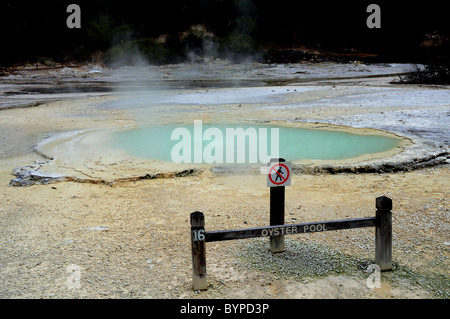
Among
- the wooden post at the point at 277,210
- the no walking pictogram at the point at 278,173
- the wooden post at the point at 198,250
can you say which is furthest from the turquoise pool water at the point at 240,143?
the wooden post at the point at 198,250

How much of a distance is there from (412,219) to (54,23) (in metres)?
40.4

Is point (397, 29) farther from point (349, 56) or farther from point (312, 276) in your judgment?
point (312, 276)

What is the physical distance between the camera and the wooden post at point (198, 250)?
2830 mm

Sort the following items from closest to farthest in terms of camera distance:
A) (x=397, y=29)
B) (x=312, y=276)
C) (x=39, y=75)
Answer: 1. (x=312, y=276)
2. (x=39, y=75)
3. (x=397, y=29)

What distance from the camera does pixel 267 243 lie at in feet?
12.2

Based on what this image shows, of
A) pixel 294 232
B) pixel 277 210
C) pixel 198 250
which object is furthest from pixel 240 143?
pixel 198 250

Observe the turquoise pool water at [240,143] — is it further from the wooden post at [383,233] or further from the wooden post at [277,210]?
the wooden post at [383,233]

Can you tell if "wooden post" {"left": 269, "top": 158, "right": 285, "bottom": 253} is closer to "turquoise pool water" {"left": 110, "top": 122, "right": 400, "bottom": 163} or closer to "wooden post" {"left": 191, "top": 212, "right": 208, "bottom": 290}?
"wooden post" {"left": 191, "top": 212, "right": 208, "bottom": 290}

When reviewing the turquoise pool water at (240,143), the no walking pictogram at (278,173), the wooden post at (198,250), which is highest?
the no walking pictogram at (278,173)

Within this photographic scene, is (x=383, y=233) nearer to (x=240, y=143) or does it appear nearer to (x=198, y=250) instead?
(x=198, y=250)

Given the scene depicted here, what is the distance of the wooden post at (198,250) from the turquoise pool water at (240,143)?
338cm

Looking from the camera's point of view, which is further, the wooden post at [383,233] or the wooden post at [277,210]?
the wooden post at [277,210]

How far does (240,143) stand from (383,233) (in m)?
4.44

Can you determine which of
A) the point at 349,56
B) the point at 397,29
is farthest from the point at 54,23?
the point at 397,29
